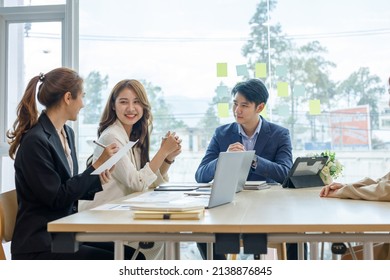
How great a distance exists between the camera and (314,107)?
3.83m

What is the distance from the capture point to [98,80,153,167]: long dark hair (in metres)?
2.97

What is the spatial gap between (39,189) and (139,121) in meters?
1.02

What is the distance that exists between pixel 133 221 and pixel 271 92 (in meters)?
2.44

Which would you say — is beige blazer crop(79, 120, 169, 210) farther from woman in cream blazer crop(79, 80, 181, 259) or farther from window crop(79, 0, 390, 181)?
window crop(79, 0, 390, 181)

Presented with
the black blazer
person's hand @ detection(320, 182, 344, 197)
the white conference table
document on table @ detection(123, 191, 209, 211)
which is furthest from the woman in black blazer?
person's hand @ detection(320, 182, 344, 197)

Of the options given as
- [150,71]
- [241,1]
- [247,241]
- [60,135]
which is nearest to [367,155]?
[241,1]

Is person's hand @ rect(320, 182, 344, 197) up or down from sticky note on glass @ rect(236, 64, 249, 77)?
down

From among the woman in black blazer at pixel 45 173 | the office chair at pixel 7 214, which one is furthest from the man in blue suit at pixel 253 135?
the office chair at pixel 7 214

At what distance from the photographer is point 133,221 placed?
159 centimetres

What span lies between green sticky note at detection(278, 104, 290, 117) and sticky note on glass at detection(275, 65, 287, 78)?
21 centimetres

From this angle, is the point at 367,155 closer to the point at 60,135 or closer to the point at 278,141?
the point at 278,141

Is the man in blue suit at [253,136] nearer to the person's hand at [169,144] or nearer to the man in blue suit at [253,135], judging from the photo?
the man in blue suit at [253,135]

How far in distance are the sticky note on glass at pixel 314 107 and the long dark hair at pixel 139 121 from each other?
1331mm
